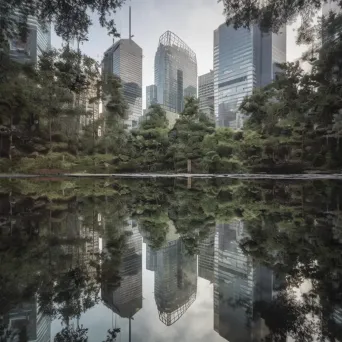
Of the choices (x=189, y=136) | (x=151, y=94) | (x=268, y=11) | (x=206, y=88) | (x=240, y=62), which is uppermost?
(x=206, y=88)

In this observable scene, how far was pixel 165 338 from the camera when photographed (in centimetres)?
119

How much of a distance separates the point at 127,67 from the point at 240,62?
10.4m

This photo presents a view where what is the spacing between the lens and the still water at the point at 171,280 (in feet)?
4.20

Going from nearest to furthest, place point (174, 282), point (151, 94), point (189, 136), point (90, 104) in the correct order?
point (174, 282), point (189, 136), point (90, 104), point (151, 94)

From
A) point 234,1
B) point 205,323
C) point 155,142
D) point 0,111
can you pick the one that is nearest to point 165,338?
Result: point 205,323

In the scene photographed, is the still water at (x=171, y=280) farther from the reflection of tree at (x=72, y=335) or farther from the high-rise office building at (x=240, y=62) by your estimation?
the high-rise office building at (x=240, y=62)

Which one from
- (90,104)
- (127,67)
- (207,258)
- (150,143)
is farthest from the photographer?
(90,104)

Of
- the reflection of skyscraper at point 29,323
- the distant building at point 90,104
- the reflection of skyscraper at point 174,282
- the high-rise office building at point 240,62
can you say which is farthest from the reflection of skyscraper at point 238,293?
the distant building at point 90,104

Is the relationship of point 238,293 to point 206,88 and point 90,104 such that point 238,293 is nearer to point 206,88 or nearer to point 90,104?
point 90,104

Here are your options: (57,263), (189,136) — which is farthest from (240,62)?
(57,263)

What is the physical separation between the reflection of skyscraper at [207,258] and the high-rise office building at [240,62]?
6.95 meters

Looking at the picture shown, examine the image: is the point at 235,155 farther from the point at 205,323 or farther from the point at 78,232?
the point at 205,323

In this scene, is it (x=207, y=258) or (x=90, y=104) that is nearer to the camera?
(x=207, y=258)

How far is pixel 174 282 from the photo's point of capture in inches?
71.8
